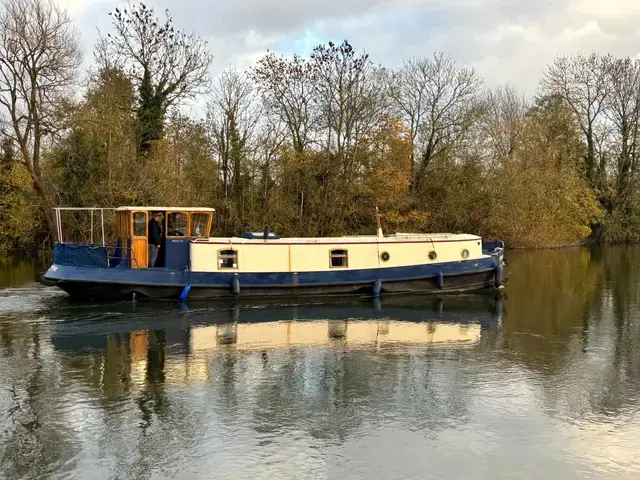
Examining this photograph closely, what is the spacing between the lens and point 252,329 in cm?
1330

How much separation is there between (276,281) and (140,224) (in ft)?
14.2

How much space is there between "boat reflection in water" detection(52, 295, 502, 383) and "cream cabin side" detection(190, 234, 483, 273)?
1319mm

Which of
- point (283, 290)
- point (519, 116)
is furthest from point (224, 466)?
point (519, 116)

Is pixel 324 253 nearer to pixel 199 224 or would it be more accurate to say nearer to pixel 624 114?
pixel 199 224

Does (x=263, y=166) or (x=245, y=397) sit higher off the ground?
(x=263, y=166)

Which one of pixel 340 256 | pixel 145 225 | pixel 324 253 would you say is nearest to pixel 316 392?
pixel 324 253

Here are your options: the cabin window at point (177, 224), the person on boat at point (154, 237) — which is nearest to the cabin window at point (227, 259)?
the cabin window at point (177, 224)

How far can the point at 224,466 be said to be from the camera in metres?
6.16

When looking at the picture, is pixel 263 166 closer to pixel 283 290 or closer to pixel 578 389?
pixel 283 290

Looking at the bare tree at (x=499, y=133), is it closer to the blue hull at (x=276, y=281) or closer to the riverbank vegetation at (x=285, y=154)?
the riverbank vegetation at (x=285, y=154)

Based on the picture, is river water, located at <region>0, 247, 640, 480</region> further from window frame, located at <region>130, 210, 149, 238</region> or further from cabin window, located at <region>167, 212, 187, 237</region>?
cabin window, located at <region>167, 212, 187, 237</region>

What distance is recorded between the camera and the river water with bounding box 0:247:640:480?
634 cm

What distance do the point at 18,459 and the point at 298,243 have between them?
11582 mm

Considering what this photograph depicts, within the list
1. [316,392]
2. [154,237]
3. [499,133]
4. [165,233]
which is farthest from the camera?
A: [499,133]
